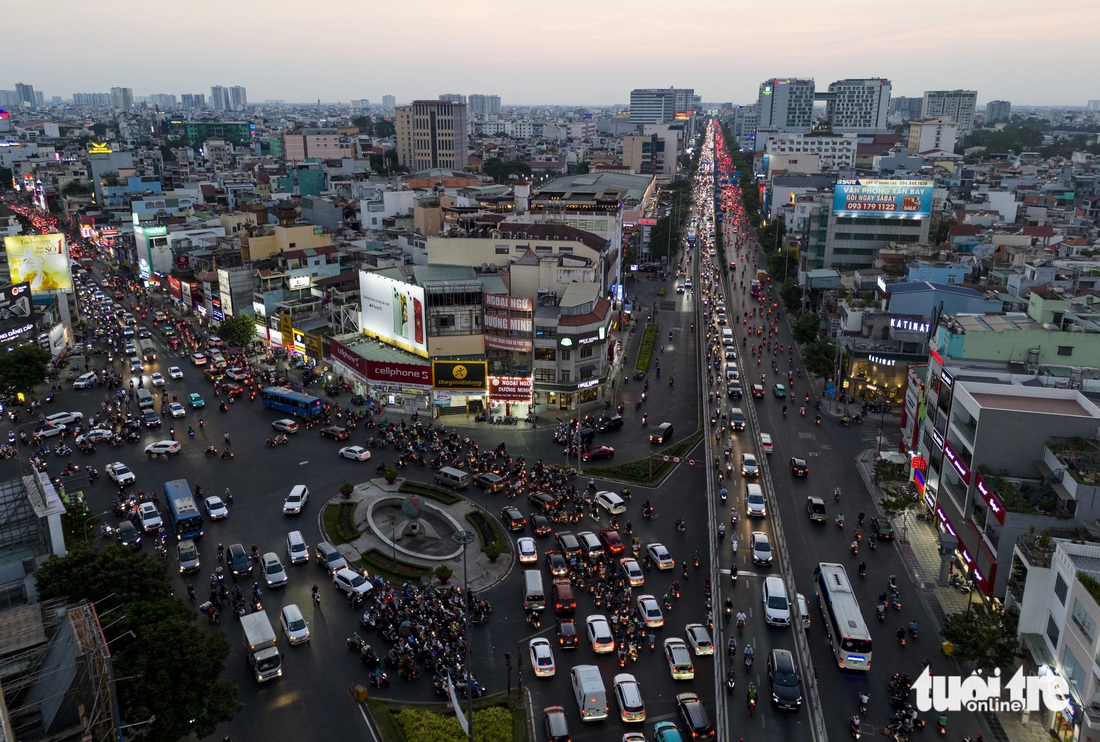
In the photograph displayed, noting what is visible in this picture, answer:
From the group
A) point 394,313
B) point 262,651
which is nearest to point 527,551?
point 262,651

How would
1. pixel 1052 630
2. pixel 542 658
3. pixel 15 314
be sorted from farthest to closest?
pixel 15 314 < pixel 542 658 < pixel 1052 630

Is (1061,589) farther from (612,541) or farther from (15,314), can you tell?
(15,314)

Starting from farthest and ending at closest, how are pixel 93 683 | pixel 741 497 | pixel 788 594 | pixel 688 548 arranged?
1. pixel 741 497
2. pixel 688 548
3. pixel 788 594
4. pixel 93 683

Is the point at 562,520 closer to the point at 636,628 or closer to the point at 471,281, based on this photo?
the point at 636,628

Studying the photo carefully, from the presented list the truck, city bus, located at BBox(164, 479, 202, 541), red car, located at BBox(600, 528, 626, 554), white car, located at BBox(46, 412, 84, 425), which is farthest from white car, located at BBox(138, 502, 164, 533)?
red car, located at BBox(600, 528, 626, 554)

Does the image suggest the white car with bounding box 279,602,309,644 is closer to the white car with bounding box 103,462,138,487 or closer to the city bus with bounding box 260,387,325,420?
the white car with bounding box 103,462,138,487

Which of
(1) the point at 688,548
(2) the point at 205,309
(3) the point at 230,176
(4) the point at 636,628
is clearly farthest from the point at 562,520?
(3) the point at 230,176
